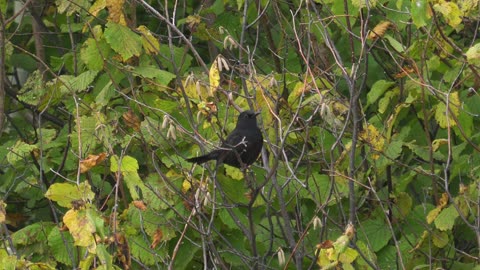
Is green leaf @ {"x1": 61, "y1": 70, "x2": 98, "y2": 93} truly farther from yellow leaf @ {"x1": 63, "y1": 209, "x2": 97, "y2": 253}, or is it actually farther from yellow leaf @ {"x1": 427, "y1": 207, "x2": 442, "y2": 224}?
yellow leaf @ {"x1": 63, "y1": 209, "x2": 97, "y2": 253}

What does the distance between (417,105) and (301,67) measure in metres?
1.13

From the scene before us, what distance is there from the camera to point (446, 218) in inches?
263

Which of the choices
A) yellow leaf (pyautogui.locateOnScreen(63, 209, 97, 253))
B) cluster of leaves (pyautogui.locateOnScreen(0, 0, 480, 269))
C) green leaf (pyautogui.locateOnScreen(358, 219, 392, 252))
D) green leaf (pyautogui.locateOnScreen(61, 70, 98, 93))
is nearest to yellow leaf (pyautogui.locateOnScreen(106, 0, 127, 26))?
cluster of leaves (pyautogui.locateOnScreen(0, 0, 480, 269))

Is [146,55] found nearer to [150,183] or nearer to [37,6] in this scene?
[150,183]

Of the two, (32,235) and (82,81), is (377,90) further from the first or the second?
(32,235)

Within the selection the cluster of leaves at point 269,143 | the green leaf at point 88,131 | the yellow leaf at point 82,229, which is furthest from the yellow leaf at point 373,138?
the yellow leaf at point 82,229

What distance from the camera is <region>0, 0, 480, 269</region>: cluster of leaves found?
20.7 ft

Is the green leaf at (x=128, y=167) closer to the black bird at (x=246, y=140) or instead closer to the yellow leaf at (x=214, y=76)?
the yellow leaf at (x=214, y=76)

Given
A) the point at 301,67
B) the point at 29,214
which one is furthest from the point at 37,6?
the point at 301,67

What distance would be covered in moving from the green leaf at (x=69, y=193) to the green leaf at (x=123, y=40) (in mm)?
1837

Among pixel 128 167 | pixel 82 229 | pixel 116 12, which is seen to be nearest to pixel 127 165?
pixel 128 167

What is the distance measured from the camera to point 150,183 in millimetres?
6855

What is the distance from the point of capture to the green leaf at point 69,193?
516cm

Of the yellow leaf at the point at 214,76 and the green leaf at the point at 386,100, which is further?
the green leaf at the point at 386,100
